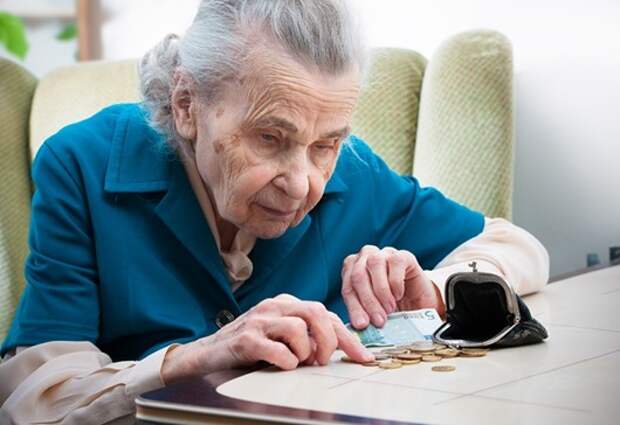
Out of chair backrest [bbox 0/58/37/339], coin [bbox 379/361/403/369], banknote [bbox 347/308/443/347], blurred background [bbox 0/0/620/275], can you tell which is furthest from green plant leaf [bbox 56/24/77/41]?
coin [bbox 379/361/403/369]

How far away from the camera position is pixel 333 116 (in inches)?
59.4

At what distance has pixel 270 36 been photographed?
4.92 feet

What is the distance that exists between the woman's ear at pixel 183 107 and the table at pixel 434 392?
18.3 inches

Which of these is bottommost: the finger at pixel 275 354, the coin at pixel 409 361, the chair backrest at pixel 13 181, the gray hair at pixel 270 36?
the chair backrest at pixel 13 181

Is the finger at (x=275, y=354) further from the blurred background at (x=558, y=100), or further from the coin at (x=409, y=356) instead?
the blurred background at (x=558, y=100)

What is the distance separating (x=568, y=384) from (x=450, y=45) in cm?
147

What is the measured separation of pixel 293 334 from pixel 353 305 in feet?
0.87

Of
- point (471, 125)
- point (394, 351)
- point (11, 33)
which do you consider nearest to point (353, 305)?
point (394, 351)

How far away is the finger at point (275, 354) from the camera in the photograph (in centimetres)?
120

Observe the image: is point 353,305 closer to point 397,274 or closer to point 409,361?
point 397,274

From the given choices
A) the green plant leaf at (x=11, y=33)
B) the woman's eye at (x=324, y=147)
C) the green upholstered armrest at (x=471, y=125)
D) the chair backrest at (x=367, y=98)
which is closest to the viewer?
the woman's eye at (x=324, y=147)

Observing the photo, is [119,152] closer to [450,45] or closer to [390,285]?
[390,285]

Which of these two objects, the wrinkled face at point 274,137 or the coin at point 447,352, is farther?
the wrinkled face at point 274,137

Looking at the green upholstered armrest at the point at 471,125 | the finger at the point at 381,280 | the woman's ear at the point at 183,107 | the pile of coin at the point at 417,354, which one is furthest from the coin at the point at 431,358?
the green upholstered armrest at the point at 471,125
